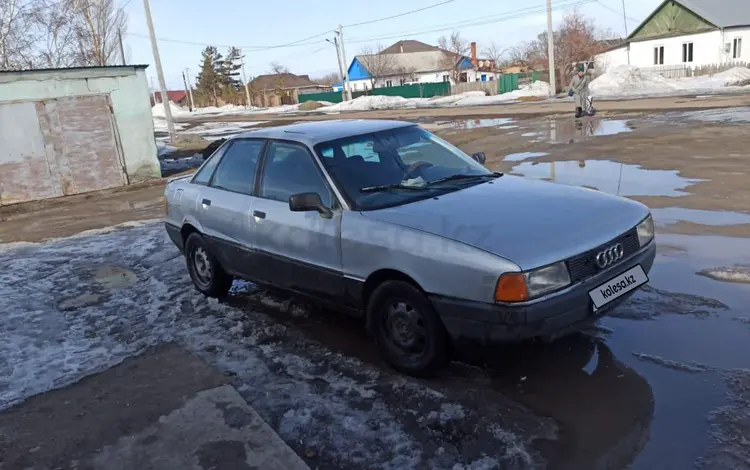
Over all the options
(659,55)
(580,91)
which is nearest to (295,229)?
(580,91)

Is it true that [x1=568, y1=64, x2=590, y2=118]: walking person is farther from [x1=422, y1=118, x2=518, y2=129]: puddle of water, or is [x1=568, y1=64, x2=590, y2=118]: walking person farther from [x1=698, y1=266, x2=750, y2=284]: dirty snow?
[x1=698, y1=266, x2=750, y2=284]: dirty snow

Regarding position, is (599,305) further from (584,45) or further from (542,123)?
(584,45)

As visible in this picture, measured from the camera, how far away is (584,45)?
2272 inches

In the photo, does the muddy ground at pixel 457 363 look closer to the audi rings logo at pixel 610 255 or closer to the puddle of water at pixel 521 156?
the audi rings logo at pixel 610 255

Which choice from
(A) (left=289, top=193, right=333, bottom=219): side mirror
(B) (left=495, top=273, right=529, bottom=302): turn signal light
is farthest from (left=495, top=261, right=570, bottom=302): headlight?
(A) (left=289, top=193, right=333, bottom=219): side mirror

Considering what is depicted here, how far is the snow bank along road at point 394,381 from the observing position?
10.4 ft

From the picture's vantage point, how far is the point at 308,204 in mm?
4273

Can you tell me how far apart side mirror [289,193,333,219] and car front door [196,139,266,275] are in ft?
3.05

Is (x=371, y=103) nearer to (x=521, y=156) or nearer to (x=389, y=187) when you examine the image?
(x=521, y=156)

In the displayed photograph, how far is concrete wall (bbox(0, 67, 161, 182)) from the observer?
45.0 ft

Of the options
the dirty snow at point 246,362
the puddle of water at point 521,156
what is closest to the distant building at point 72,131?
the dirty snow at point 246,362

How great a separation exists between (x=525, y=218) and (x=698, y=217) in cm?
429

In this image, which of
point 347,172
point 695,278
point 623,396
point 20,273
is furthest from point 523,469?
point 20,273

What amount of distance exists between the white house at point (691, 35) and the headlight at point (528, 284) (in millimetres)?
49980
